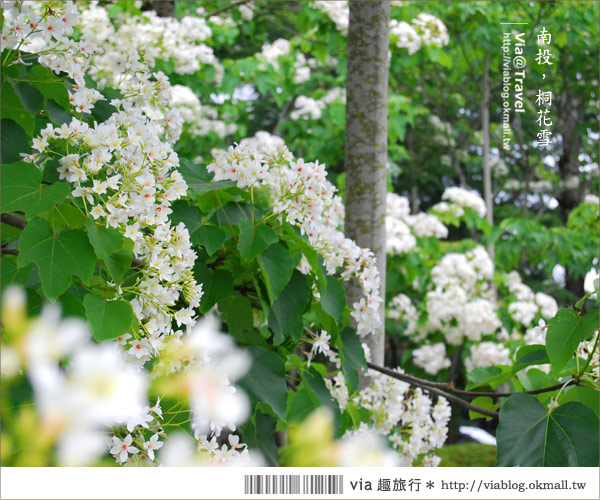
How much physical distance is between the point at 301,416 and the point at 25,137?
683 mm

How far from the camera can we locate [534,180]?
18.2 feet

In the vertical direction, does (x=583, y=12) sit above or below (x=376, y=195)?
above

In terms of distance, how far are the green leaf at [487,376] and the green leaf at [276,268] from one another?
20.9 inches

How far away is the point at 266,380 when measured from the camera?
1.00 meters

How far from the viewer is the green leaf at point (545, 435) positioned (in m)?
0.94

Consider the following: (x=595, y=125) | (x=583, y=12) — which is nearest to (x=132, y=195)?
(x=595, y=125)

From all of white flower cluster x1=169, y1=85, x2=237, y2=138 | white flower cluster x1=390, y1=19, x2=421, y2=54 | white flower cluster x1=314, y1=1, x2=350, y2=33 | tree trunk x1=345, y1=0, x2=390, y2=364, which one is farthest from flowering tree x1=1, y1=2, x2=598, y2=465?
white flower cluster x1=169, y1=85, x2=237, y2=138

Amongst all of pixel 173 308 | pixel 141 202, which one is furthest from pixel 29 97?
pixel 173 308

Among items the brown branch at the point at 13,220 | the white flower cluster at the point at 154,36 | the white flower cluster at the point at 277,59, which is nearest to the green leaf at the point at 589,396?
the brown branch at the point at 13,220

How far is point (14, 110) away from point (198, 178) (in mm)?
319

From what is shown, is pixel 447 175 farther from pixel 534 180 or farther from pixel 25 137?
pixel 25 137

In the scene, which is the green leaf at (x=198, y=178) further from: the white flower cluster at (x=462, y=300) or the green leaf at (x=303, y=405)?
the white flower cluster at (x=462, y=300)

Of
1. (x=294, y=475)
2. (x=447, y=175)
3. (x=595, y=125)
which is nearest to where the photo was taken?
(x=294, y=475)

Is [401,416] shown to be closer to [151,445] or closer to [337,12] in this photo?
[151,445]
